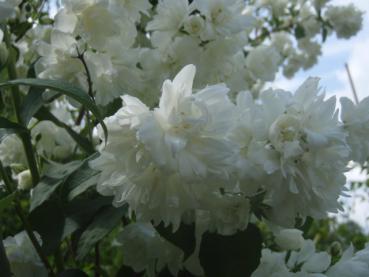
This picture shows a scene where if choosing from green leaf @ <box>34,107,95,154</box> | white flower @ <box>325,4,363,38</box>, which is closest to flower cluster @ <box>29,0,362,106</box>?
green leaf @ <box>34,107,95,154</box>

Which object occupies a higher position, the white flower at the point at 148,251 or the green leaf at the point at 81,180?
the green leaf at the point at 81,180

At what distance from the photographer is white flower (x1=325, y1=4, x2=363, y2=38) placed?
7.88 feet

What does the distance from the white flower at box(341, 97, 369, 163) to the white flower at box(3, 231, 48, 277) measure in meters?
0.56

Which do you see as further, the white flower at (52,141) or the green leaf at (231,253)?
the white flower at (52,141)

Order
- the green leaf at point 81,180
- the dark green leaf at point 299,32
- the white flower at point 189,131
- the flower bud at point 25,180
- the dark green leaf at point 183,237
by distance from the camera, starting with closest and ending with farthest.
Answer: the white flower at point 189,131 → the dark green leaf at point 183,237 → the green leaf at point 81,180 → the flower bud at point 25,180 → the dark green leaf at point 299,32

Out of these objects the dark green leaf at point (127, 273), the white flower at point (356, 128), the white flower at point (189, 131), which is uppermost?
the white flower at point (189, 131)

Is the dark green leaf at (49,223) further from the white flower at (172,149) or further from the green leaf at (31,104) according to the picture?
the white flower at (172,149)

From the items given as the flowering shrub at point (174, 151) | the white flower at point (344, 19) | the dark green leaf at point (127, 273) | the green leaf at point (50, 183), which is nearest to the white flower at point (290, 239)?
the flowering shrub at point (174, 151)

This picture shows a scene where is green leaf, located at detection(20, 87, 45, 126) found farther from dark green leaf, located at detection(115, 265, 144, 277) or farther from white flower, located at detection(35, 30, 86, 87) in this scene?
dark green leaf, located at detection(115, 265, 144, 277)

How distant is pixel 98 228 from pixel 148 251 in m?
0.10

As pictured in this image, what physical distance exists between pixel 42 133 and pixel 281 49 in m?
1.49

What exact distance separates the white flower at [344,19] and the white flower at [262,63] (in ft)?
3.87

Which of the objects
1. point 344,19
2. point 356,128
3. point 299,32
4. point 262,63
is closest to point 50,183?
point 356,128

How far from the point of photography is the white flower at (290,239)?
3.02 feet
